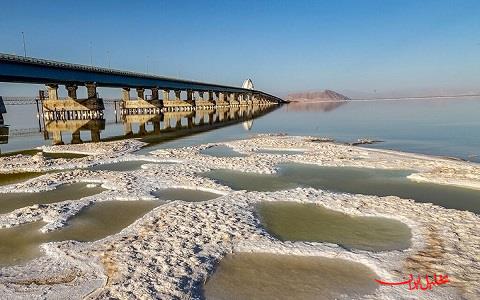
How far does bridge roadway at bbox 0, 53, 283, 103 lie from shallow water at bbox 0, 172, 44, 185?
35652mm

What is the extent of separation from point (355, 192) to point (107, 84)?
75.9 metres

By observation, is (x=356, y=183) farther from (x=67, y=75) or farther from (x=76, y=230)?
(x=67, y=75)

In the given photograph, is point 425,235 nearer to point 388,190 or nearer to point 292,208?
point 292,208

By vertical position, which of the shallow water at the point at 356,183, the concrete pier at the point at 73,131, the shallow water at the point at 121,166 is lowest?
the concrete pier at the point at 73,131

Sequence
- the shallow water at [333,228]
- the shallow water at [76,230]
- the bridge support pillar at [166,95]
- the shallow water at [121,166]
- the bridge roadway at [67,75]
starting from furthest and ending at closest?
the bridge support pillar at [166,95] → the bridge roadway at [67,75] → the shallow water at [121,166] → the shallow water at [333,228] → the shallow water at [76,230]

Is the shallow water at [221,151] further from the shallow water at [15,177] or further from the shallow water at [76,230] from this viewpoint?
the shallow water at [76,230]

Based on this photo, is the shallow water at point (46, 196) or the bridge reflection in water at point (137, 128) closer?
the shallow water at point (46, 196)

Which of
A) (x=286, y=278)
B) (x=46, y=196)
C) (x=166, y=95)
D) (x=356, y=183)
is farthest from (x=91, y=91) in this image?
(x=286, y=278)

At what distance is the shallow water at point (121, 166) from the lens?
20559mm

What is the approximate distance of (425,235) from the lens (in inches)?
364

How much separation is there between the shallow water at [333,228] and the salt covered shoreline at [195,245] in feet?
1.20

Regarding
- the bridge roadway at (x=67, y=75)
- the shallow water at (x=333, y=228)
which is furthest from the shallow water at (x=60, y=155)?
the bridge roadway at (x=67, y=75)

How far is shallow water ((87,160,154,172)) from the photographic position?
2056 centimetres

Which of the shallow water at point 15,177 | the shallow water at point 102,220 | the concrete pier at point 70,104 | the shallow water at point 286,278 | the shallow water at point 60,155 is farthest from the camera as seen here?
the concrete pier at point 70,104
